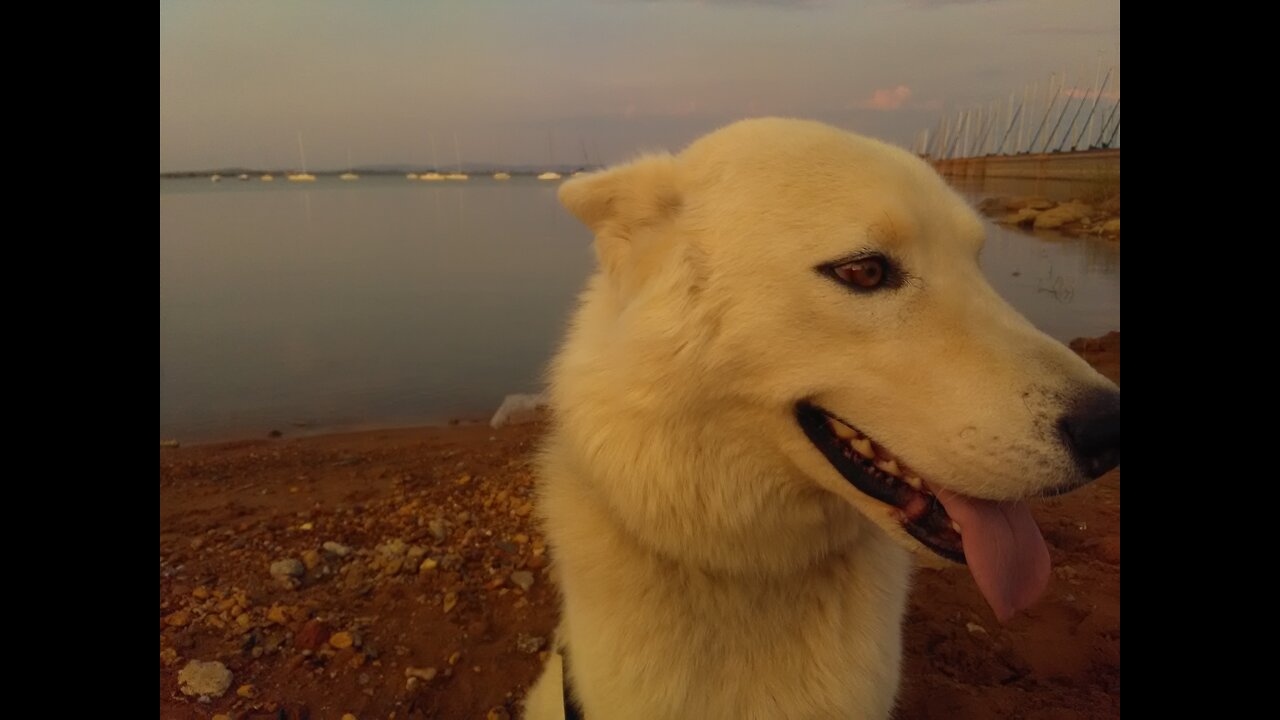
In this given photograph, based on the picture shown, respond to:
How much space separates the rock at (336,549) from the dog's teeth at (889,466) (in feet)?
12.2

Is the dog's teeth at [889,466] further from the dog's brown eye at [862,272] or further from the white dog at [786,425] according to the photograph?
the dog's brown eye at [862,272]

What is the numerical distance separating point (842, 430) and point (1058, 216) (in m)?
10.2

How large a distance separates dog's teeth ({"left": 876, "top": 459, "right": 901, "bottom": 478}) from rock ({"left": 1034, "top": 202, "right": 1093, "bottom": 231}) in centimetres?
997

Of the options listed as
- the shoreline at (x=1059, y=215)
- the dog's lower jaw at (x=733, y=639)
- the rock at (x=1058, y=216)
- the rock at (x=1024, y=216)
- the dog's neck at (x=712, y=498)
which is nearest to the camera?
the dog's neck at (x=712, y=498)

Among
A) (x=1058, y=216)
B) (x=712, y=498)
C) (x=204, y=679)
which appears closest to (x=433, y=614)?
(x=204, y=679)

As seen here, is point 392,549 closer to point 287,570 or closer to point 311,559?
point 311,559

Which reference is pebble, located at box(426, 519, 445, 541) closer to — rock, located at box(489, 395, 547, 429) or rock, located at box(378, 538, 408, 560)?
rock, located at box(378, 538, 408, 560)

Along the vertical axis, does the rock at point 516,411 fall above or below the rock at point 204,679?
below

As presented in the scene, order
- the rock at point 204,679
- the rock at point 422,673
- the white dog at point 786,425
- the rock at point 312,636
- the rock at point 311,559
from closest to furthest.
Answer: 1. the white dog at point 786,425
2. the rock at point 204,679
3. the rock at point 422,673
4. the rock at point 312,636
5. the rock at point 311,559

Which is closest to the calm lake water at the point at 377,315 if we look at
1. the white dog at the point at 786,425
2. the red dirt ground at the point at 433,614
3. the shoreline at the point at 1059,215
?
the shoreline at the point at 1059,215

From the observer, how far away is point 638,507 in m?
1.98

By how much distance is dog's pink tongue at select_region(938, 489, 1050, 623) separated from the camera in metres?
1.71

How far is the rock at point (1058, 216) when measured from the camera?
32.0 feet

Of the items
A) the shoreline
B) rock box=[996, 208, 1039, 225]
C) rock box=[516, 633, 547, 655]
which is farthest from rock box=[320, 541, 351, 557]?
rock box=[996, 208, 1039, 225]
